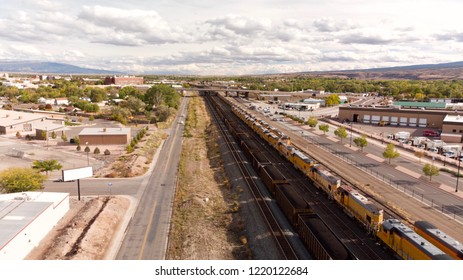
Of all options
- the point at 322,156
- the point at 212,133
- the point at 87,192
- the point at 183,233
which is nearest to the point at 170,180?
the point at 87,192

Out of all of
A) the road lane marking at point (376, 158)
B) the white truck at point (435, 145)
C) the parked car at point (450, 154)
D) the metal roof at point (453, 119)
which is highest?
the metal roof at point (453, 119)

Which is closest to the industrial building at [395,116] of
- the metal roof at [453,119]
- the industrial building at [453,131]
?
the metal roof at [453,119]

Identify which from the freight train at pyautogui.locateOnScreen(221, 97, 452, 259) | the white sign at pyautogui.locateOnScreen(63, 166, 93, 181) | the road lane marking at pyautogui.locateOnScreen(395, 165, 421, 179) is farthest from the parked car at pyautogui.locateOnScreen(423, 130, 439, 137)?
the white sign at pyautogui.locateOnScreen(63, 166, 93, 181)

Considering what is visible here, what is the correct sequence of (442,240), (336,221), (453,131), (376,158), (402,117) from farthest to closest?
1. (402,117)
2. (453,131)
3. (376,158)
4. (336,221)
5. (442,240)

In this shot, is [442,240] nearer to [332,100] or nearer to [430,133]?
[430,133]

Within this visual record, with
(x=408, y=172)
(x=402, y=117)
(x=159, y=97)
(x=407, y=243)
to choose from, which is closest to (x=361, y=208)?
(x=407, y=243)

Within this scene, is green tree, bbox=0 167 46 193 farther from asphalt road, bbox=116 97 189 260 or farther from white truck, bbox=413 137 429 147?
white truck, bbox=413 137 429 147

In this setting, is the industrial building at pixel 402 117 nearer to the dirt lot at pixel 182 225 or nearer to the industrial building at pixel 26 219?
the dirt lot at pixel 182 225
